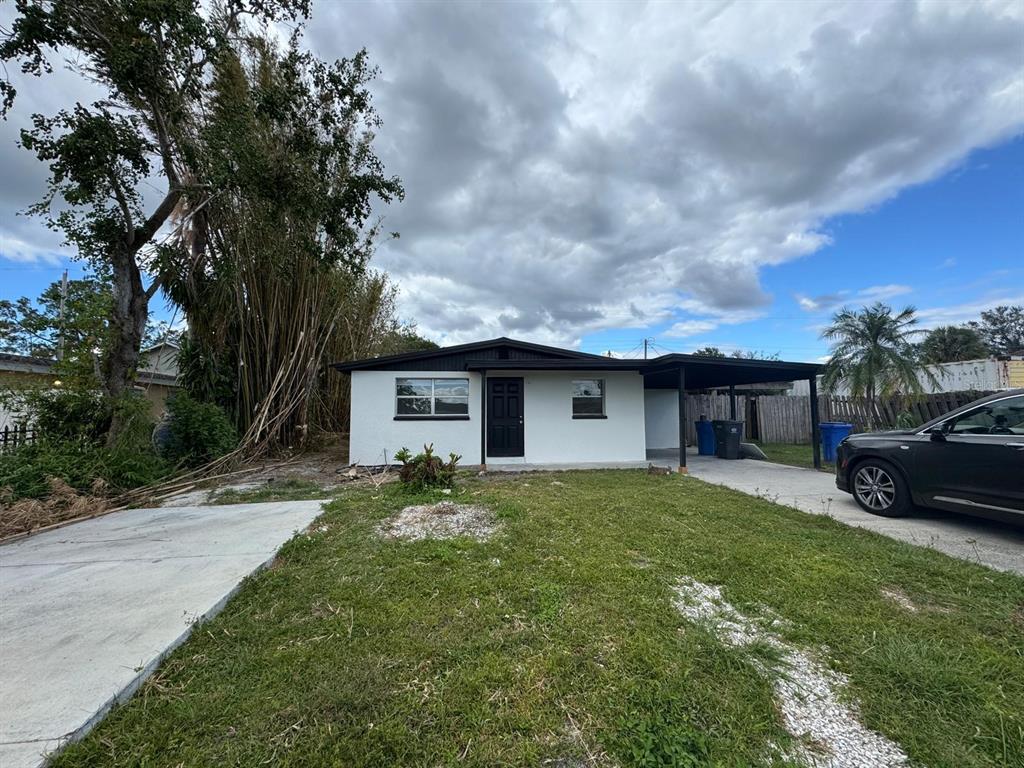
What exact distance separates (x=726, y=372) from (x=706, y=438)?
2.80m

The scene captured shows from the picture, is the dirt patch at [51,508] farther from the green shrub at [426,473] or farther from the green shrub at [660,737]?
the green shrub at [660,737]

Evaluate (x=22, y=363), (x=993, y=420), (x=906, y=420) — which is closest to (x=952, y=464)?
(x=993, y=420)

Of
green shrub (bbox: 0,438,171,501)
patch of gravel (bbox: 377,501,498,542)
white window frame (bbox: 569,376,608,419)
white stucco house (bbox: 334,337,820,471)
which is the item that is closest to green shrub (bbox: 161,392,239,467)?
green shrub (bbox: 0,438,171,501)

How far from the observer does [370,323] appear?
47.0 feet

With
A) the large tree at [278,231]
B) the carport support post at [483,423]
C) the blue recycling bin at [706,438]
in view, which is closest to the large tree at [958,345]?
the blue recycling bin at [706,438]

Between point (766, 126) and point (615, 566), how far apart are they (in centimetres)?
968

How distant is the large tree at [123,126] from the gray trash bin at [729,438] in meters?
12.5

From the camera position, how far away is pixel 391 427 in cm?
966

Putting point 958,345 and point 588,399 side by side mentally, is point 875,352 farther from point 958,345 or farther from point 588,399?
point 958,345

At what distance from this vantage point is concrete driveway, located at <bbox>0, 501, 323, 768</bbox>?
1805mm

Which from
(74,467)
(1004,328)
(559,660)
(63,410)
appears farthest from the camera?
A: (1004,328)

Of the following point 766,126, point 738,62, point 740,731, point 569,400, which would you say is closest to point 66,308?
point 569,400

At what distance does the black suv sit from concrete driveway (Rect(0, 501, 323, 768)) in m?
7.03

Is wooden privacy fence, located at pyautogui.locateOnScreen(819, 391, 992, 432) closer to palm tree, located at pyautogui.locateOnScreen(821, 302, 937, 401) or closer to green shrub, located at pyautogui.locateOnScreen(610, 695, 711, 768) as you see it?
palm tree, located at pyautogui.locateOnScreen(821, 302, 937, 401)
